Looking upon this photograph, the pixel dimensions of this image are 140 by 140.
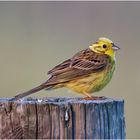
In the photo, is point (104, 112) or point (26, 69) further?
point (26, 69)

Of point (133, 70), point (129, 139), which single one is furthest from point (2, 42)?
point (129, 139)

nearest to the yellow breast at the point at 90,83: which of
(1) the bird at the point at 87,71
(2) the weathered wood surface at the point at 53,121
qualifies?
(1) the bird at the point at 87,71

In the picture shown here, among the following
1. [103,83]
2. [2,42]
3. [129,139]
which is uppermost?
[2,42]

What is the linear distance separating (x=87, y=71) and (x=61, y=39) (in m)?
4.31

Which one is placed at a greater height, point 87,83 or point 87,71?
point 87,71

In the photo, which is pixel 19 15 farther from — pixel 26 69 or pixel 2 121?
pixel 2 121

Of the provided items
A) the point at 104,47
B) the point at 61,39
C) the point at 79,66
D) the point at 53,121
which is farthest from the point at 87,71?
the point at 61,39

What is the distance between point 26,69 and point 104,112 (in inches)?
215

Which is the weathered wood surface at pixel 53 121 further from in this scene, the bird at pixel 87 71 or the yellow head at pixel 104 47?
the yellow head at pixel 104 47

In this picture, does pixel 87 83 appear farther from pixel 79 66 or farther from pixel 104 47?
pixel 104 47

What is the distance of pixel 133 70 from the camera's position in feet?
32.6

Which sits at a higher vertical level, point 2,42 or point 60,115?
point 2,42

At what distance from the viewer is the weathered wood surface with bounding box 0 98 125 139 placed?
15.5 ft

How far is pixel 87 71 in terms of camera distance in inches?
270
